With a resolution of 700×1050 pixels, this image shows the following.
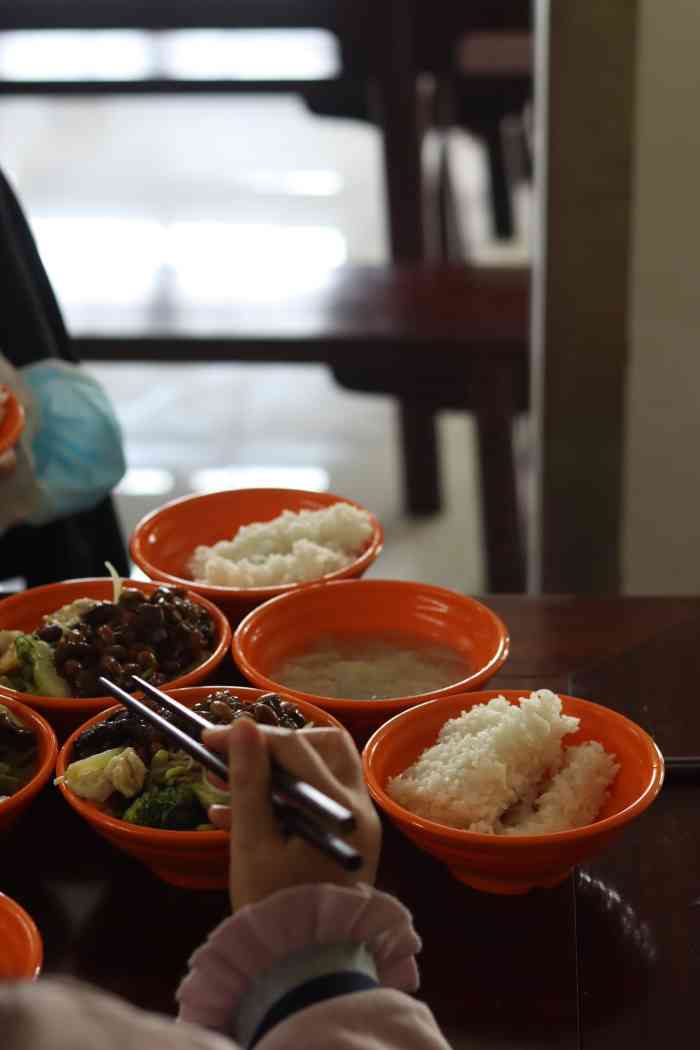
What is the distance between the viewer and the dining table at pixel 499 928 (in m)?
0.97

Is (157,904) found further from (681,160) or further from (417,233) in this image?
(417,233)

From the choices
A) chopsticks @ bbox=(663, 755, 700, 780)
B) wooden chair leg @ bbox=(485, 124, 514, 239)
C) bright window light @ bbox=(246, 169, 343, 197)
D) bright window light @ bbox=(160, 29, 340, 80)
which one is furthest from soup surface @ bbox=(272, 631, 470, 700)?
bright window light @ bbox=(246, 169, 343, 197)

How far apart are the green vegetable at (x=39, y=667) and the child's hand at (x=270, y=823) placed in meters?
0.47

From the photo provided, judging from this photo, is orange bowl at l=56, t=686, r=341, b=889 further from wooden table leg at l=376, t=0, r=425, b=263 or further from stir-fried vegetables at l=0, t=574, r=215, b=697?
wooden table leg at l=376, t=0, r=425, b=263

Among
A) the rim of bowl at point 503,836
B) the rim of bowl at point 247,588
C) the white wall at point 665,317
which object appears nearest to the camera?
the rim of bowl at point 503,836

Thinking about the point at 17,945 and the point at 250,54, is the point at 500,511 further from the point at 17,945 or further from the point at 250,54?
the point at 17,945

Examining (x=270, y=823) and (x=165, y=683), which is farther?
(x=165, y=683)

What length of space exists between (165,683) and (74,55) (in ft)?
10.7

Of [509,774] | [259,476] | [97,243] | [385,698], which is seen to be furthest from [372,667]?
[97,243]

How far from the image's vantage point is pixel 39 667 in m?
1.25

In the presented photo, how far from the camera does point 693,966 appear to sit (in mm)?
1015

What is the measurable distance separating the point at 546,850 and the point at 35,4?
335 cm

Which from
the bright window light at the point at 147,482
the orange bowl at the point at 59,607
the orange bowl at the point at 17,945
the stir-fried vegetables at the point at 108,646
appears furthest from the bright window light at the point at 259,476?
the orange bowl at the point at 17,945

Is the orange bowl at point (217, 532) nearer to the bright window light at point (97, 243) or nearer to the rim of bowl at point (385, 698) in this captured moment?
the rim of bowl at point (385, 698)
